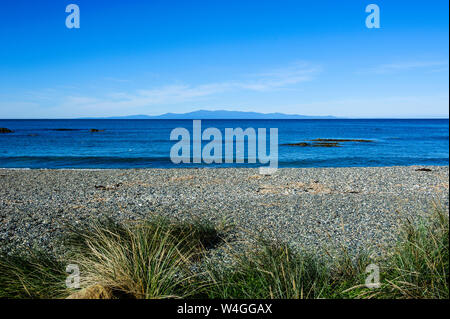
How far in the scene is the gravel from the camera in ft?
19.8

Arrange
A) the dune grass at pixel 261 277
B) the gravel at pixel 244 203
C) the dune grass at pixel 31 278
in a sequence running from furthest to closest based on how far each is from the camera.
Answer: the gravel at pixel 244 203 < the dune grass at pixel 31 278 < the dune grass at pixel 261 277

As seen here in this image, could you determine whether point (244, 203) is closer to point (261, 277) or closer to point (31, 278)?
point (261, 277)

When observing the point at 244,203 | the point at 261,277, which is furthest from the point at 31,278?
the point at 244,203

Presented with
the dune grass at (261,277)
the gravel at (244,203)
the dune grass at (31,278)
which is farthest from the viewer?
the gravel at (244,203)

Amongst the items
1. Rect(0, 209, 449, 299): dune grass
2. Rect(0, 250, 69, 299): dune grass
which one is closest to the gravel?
Rect(0, 209, 449, 299): dune grass

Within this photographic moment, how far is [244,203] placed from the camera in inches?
344

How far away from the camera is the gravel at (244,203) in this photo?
6.02 m

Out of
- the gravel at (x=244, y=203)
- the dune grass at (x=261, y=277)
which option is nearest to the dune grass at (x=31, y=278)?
the dune grass at (x=261, y=277)

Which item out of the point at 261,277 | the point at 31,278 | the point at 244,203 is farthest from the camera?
the point at 244,203

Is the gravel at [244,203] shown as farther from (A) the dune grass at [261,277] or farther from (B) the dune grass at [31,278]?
(B) the dune grass at [31,278]

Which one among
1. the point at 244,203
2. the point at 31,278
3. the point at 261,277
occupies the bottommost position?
the point at 244,203

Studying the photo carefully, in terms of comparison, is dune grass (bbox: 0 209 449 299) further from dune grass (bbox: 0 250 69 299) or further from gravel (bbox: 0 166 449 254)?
gravel (bbox: 0 166 449 254)

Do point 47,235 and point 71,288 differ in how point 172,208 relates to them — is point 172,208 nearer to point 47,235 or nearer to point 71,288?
point 47,235

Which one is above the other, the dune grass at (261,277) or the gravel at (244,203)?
the dune grass at (261,277)
